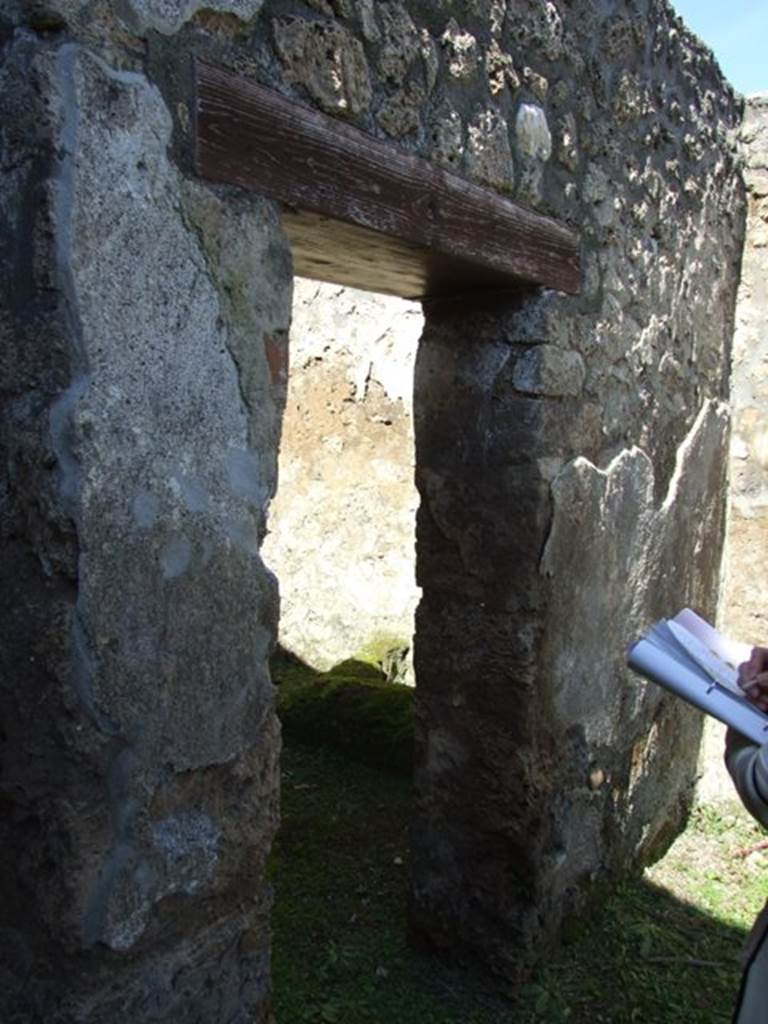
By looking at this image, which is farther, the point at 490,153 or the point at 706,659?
→ the point at 490,153

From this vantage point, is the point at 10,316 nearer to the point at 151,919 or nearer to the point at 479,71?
the point at 151,919

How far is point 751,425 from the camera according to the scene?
3369 millimetres

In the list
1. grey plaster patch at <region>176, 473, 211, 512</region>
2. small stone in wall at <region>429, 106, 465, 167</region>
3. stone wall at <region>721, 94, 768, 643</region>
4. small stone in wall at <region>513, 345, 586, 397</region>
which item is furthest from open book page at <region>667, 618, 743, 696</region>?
stone wall at <region>721, 94, 768, 643</region>

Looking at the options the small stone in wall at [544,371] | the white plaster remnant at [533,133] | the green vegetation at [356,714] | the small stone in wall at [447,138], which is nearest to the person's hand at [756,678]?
the small stone in wall at [544,371]

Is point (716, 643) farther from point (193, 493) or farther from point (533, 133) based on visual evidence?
point (533, 133)

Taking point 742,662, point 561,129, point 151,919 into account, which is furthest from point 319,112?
point 151,919

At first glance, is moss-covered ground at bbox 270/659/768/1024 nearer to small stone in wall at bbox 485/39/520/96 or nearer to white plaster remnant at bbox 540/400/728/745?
white plaster remnant at bbox 540/400/728/745

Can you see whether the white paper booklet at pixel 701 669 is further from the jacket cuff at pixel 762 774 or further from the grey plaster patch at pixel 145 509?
the grey plaster patch at pixel 145 509

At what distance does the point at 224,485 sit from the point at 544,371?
1.02m

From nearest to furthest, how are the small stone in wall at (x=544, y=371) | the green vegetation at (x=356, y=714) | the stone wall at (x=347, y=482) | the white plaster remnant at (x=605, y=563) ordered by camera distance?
the small stone in wall at (x=544, y=371) → the white plaster remnant at (x=605, y=563) → the green vegetation at (x=356, y=714) → the stone wall at (x=347, y=482)

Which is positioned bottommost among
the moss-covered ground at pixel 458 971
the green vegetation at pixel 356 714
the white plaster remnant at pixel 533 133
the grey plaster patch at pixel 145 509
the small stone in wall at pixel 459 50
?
the moss-covered ground at pixel 458 971

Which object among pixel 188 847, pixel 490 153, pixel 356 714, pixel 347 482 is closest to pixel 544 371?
pixel 490 153

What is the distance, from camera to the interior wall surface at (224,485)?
1190 mm

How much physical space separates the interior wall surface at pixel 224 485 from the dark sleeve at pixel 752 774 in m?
0.70
